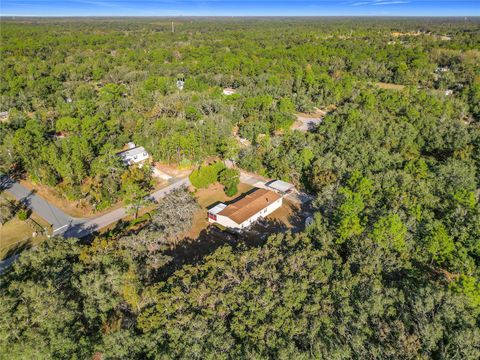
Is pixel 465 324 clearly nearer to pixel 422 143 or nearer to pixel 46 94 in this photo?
pixel 422 143

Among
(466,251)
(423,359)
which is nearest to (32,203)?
(423,359)

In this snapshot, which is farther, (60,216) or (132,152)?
(132,152)

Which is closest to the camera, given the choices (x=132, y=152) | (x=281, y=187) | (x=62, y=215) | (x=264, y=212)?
(x=62, y=215)

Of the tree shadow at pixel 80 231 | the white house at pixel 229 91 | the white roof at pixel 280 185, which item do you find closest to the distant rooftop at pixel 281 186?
the white roof at pixel 280 185

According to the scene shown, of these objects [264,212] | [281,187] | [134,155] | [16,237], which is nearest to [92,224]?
[16,237]

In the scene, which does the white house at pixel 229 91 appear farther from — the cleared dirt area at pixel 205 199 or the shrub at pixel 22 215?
the shrub at pixel 22 215

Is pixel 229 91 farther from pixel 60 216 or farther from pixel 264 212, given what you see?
pixel 60 216
